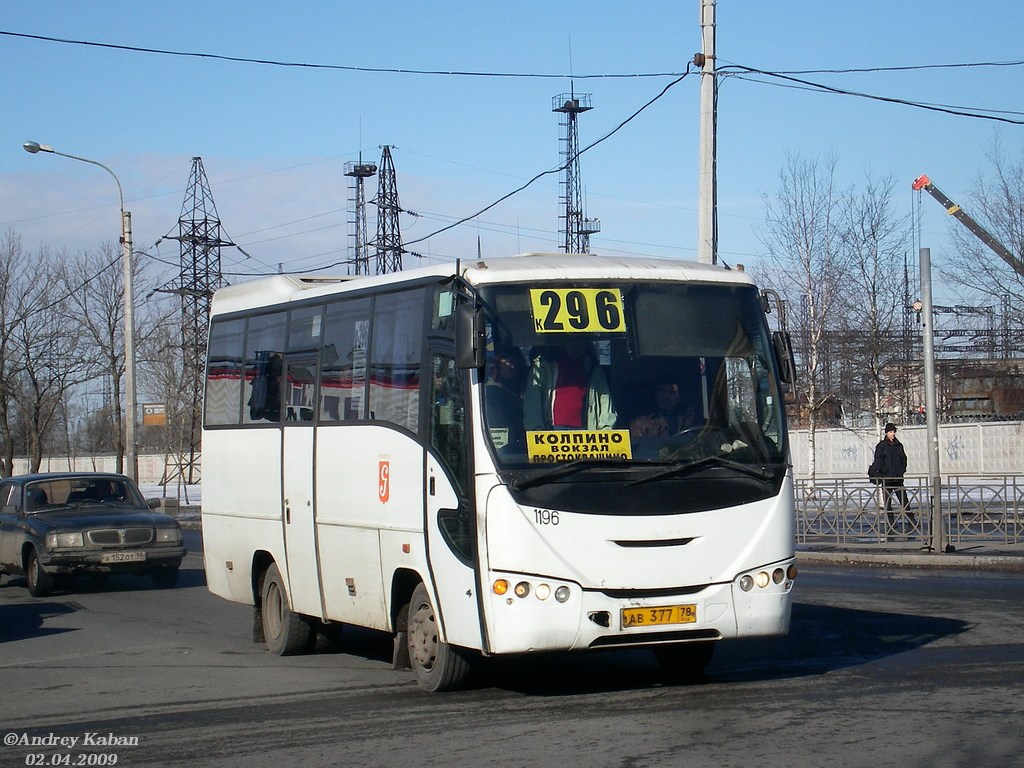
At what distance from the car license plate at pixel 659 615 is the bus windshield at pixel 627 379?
36.4 inches

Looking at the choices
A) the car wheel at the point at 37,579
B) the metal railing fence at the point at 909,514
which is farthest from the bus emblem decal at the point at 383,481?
the metal railing fence at the point at 909,514

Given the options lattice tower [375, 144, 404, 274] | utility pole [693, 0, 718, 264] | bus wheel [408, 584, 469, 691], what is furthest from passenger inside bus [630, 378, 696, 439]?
lattice tower [375, 144, 404, 274]

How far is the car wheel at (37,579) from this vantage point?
17406mm

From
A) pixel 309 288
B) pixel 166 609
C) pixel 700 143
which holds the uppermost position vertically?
pixel 700 143

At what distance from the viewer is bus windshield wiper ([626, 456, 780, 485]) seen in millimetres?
8398

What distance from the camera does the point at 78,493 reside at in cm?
1873

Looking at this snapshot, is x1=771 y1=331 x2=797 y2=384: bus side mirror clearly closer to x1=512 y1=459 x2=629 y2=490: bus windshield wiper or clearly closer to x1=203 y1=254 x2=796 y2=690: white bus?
x1=203 y1=254 x2=796 y2=690: white bus

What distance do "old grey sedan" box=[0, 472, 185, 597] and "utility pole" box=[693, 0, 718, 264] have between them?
8740 mm

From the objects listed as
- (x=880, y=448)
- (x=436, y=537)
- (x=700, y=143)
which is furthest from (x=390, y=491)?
(x=880, y=448)

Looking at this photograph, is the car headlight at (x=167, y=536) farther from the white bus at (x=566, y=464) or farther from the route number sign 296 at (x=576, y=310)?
the route number sign 296 at (x=576, y=310)

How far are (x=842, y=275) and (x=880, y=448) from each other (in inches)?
653

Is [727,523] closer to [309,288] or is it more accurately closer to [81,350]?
[309,288]

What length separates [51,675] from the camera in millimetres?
10820

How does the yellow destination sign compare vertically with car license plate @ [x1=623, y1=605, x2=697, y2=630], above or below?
above
